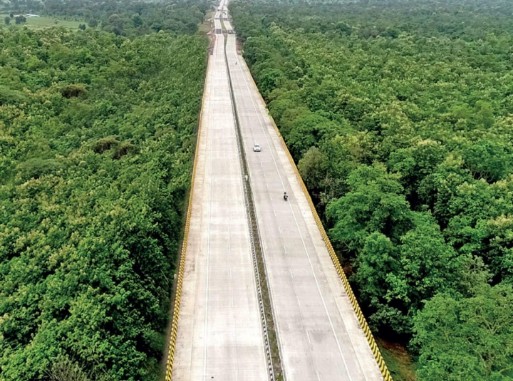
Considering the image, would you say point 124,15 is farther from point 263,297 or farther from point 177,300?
point 263,297

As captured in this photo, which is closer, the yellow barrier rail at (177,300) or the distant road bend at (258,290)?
the yellow barrier rail at (177,300)

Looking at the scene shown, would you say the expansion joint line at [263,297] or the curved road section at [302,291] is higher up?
the expansion joint line at [263,297]

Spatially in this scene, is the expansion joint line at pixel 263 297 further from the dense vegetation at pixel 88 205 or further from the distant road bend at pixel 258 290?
the dense vegetation at pixel 88 205

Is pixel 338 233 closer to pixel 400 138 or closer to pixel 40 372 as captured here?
pixel 400 138

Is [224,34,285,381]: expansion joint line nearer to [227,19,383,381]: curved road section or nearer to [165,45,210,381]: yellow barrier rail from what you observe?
[227,19,383,381]: curved road section

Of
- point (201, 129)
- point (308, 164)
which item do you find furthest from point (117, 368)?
point (201, 129)

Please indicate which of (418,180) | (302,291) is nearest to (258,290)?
(302,291)

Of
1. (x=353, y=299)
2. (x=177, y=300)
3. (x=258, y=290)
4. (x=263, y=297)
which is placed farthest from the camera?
(x=258, y=290)

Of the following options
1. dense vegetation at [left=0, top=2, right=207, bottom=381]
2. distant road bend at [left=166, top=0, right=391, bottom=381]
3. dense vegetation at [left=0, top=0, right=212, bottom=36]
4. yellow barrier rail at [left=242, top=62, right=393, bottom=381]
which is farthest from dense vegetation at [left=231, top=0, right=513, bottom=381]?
dense vegetation at [left=0, top=0, right=212, bottom=36]

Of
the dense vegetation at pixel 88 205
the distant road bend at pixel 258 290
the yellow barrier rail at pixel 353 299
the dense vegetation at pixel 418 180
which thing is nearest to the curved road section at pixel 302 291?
the distant road bend at pixel 258 290
